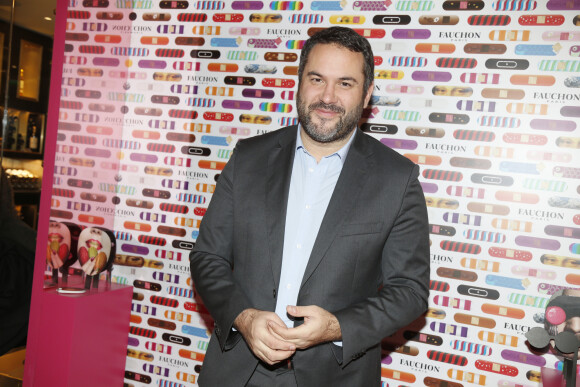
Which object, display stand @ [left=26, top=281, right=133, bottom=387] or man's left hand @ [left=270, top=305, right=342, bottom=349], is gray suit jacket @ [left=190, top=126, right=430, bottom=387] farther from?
display stand @ [left=26, top=281, right=133, bottom=387]

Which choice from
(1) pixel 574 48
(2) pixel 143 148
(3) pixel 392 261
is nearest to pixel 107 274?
(2) pixel 143 148

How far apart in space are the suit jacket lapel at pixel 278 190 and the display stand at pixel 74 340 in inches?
52.7

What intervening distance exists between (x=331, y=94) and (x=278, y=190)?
402 millimetres

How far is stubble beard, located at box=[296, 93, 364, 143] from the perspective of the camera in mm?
1785

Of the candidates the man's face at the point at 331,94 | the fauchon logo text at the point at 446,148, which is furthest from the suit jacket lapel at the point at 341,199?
the fauchon logo text at the point at 446,148

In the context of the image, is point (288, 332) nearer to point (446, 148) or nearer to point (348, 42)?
point (348, 42)

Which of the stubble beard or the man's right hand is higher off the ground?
the stubble beard

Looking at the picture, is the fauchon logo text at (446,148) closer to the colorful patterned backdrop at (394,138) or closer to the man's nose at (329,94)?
the colorful patterned backdrop at (394,138)

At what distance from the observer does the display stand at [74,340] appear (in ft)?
8.09

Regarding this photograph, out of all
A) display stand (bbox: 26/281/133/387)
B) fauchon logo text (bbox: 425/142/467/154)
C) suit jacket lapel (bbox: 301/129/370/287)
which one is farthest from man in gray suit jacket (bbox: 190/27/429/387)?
display stand (bbox: 26/281/133/387)

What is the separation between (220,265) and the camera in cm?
178

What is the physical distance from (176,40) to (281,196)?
1559mm

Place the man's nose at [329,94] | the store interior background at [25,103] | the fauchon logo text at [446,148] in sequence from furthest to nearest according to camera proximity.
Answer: the store interior background at [25,103] → the fauchon logo text at [446,148] → the man's nose at [329,94]

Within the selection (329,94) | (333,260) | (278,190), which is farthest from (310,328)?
(329,94)
